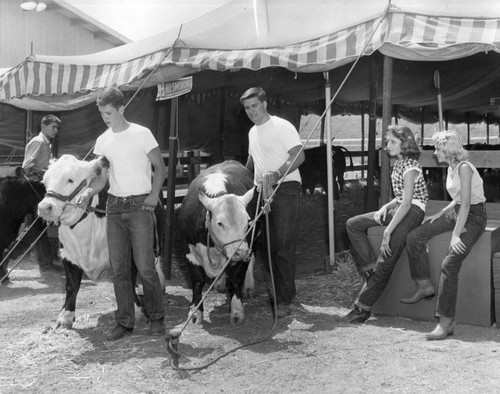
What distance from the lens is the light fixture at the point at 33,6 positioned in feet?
68.8

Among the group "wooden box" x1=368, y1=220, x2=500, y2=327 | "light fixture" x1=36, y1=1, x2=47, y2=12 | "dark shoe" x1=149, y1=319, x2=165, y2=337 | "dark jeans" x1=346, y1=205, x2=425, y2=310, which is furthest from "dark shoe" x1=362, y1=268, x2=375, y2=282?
"light fixture" x1=36, y1=1, x2=47, y2=12

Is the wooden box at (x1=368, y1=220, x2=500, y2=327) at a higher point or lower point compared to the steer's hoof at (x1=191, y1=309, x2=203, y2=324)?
higher

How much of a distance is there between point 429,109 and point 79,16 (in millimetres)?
13908

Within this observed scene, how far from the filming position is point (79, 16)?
944 inches

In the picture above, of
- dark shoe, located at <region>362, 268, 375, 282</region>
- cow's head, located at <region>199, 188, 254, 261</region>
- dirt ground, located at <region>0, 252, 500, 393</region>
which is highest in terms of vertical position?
cow's head, located at <region>199, 188, 254, 261</region>

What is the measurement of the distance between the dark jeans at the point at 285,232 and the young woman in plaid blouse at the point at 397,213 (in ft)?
2.16

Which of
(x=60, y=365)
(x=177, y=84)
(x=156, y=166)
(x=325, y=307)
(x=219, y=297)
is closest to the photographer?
(x=60, y=365)

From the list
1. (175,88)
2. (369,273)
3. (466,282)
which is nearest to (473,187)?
(466,282)

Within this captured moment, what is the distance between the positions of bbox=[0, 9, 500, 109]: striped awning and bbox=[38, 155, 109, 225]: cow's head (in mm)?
2108

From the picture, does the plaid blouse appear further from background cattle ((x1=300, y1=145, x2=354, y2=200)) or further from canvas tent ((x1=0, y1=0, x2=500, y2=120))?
background cattle ((x1=300, y1=145, x2=354, y2=200))

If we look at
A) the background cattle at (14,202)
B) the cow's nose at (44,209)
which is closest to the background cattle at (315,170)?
the background cattle at (14,202)

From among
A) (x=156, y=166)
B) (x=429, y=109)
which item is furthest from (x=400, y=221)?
(x=429, y=109)

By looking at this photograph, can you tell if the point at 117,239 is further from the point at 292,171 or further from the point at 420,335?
the point at 420,335

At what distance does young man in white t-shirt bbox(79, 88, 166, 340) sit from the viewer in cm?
489
